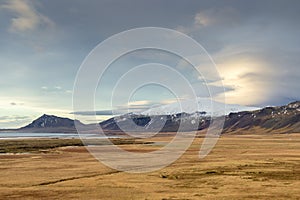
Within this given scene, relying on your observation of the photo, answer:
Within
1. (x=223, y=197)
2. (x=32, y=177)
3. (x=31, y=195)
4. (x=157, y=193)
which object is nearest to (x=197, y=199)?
(x=223, y=197)

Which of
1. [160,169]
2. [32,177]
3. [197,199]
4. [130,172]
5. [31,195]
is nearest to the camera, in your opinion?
[197,199]

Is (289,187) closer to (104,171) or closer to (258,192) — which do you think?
(258,192)

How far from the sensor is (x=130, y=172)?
50594mm

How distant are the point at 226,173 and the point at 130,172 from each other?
1392 centimetres

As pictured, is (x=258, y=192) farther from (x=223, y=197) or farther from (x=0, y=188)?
(x=0, y=188)

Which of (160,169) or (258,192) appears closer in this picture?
(258,192)

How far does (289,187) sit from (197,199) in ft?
39.3

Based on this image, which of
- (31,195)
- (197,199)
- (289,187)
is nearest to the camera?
(197,199)

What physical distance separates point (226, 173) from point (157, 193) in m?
17.5

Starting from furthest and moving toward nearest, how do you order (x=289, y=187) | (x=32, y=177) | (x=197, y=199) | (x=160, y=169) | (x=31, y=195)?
1. (x=160, y=169)
2. (x=32, y=177)
3. (x=289, y=187)
4. (x=31, y=195)
5. (x=197, y=199)

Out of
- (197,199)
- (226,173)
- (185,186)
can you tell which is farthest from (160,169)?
(197,199)

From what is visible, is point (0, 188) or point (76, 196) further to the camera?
point (0, 188)

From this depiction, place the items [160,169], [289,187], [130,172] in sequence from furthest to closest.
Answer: [160,169], [130,172], [289,187]

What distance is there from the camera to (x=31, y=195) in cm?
3331
